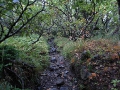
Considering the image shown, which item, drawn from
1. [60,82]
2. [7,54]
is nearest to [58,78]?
[60,82]

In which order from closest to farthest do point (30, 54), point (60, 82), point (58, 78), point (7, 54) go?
point (7, 54) → point (60, 82) → point (58, 78) → point (30, 54)

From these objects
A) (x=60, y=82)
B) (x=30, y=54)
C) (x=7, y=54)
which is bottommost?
(x=60, y=82)

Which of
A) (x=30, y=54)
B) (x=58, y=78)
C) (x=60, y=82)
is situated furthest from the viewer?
(x=30, y=54)

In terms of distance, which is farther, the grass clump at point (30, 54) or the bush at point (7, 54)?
the grass clump at point (30, 54)

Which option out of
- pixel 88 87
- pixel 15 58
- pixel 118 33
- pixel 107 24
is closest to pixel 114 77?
pixel 88 87

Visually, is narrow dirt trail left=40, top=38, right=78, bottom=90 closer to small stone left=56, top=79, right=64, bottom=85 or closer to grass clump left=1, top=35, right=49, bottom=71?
small stone left=56, top=79, right=64, bottom=85

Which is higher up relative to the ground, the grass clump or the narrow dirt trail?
the grass clump

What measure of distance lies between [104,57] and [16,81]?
143 inches

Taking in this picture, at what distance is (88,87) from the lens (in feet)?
18.6

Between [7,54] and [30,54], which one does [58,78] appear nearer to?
[30,54]

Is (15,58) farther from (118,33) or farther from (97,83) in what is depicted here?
(118,33)

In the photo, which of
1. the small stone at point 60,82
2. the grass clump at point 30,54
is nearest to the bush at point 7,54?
the grass clump at point 30,54

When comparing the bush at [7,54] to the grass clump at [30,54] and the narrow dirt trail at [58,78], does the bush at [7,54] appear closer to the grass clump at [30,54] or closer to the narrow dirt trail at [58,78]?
the grass clump at [30,54]

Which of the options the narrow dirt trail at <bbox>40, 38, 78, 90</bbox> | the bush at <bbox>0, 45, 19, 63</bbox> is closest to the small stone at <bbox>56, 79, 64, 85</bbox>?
the narrow dirt trail at <bbox>40, 38, 78, 90</bbox>
